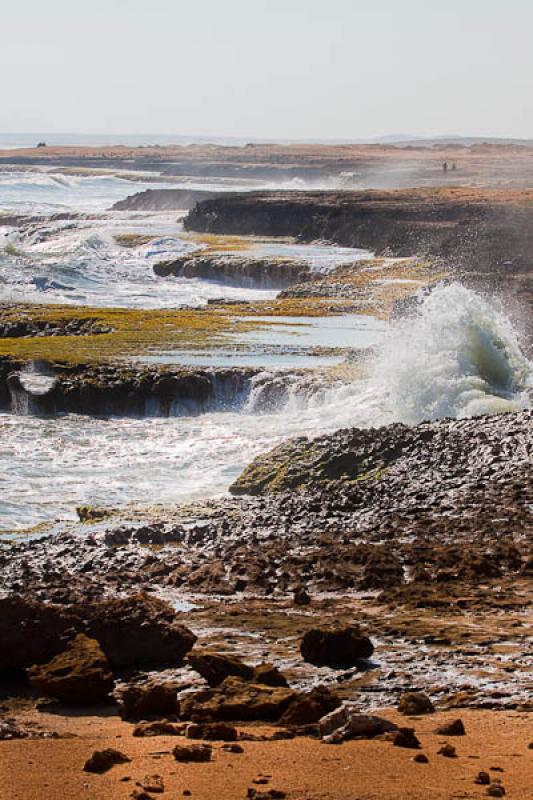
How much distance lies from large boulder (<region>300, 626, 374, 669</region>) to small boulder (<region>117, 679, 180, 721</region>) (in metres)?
1.61

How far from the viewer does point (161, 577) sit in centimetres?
1661

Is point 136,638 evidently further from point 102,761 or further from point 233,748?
point 102,761

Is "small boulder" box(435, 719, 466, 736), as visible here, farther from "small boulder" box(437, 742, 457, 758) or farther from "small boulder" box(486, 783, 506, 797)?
"small boulder" box(486, 783, 506, 797)

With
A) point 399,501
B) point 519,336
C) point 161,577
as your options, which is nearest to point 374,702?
point 161,577

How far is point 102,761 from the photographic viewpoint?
28.2ft

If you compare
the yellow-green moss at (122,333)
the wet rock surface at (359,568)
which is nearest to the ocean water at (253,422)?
the wet rock surface at (359,568)

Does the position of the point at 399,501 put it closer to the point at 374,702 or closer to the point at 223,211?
the point at 374,702

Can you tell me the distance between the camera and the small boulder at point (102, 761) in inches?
337

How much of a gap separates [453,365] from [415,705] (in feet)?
61.5

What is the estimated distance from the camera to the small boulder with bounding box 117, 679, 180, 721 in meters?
10.3

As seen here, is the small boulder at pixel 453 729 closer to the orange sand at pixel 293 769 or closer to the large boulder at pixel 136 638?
the orange sand at pixel 293 769

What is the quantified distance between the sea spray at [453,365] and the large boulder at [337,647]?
1441cm

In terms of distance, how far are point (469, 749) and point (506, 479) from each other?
1122cm

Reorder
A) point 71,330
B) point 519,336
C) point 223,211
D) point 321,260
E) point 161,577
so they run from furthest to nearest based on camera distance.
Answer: point 223,211 → point 321,260 → point 71,330 → point 519,336 → point 161,577
